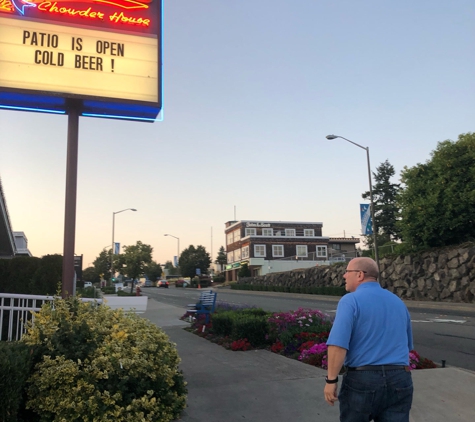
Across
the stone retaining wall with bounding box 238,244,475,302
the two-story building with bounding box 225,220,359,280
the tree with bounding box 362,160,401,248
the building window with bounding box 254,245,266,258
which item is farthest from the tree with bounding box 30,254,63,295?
the building window with bounding box 254,245,266,258

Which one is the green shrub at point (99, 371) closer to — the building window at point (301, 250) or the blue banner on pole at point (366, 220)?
the blue banner on pole at point (366, 220)

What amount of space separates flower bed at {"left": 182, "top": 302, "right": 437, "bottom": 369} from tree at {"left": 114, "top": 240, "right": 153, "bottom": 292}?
31.0 metres

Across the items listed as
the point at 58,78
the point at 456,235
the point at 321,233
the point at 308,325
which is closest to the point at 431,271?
the point at 456,235

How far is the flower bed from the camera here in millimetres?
8188

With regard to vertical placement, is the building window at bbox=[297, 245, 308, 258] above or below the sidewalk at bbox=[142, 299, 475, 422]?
above

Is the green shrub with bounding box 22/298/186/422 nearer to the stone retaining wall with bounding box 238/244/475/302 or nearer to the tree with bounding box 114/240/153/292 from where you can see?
the stone retaining wall with bounding box 238/244/475/302

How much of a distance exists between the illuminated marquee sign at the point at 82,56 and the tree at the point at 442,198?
796 inches

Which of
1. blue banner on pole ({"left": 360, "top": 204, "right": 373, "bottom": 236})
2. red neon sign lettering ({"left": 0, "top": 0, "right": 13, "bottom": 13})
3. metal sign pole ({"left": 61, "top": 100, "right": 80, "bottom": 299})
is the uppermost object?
red neon sign lettering ({"left": 0, "top": 0, "right": 13, "bottom": 13})

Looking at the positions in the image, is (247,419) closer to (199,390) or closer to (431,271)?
(199,390)

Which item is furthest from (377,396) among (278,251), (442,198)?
(278,251)

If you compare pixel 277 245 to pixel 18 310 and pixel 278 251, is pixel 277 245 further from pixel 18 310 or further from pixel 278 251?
pixel 18 310

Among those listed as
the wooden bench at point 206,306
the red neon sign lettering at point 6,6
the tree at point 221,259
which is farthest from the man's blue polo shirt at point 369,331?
the tree at point 221,259

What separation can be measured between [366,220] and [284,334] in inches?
738

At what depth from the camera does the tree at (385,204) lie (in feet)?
172
